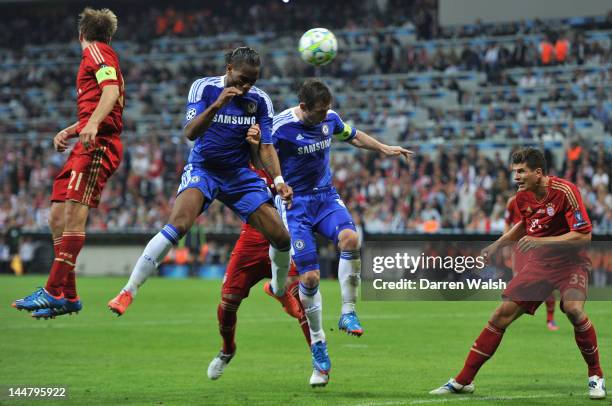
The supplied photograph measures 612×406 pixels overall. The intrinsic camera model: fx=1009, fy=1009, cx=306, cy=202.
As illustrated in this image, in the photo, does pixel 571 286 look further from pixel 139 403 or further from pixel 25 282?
pixel 25 282

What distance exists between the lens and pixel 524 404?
28.6 feet

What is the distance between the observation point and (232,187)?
31.0ft

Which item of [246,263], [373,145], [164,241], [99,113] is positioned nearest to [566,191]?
[373,145]

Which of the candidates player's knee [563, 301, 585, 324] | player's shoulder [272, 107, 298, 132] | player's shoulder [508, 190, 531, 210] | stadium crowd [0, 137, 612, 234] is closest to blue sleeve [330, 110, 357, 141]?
player's shoulder [272, 107, 298, 132]

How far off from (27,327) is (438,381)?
330 inches

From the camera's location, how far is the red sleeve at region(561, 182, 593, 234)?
898cm

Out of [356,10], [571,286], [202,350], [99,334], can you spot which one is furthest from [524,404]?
[356,10]

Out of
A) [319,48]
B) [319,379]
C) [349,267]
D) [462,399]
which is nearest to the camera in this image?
[462,399]

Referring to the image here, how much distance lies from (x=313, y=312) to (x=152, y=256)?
2.03m

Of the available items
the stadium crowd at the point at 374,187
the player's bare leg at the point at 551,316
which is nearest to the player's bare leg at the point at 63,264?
the player's bare leg at the point at 551,316

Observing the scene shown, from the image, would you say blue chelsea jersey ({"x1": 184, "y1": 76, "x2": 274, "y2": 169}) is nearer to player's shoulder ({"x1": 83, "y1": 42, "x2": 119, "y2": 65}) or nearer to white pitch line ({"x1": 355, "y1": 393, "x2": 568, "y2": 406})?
player's shoulder ({"x1": 83, "y1": 42, "x2": 119, "y2": 65})

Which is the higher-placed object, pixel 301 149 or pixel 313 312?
pixel 301 149

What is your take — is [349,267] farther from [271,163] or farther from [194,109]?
[194,109]

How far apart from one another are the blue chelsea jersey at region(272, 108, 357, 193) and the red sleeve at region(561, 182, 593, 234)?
2.65m
